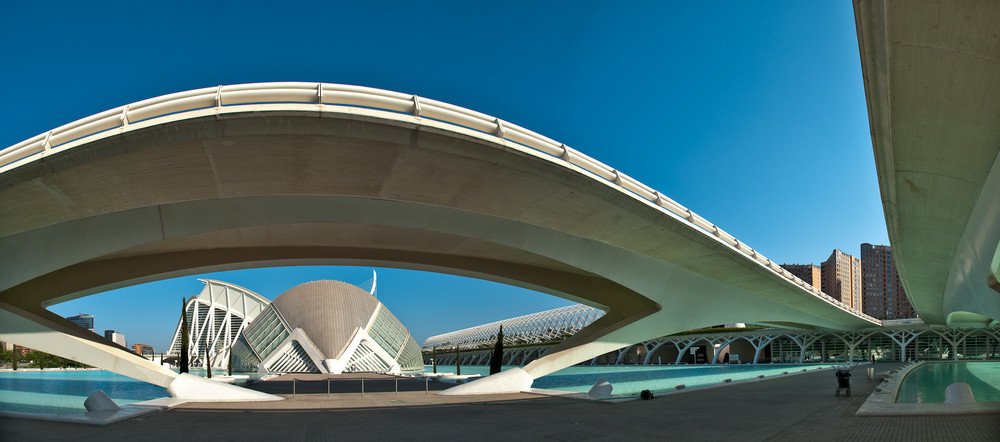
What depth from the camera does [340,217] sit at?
16.7 m

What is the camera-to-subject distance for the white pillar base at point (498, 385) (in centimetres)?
1786

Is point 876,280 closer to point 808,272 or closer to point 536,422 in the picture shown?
point 808,272

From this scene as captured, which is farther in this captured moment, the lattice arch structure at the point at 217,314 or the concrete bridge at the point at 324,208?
the lattice arch structure at the point at 217,314

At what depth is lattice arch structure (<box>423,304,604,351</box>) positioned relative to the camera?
97125 mm

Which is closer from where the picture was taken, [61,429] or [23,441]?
[23,441]

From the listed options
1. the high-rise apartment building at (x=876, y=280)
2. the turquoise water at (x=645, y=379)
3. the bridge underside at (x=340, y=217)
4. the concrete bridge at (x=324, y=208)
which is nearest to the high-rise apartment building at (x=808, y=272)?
the high-rise apartment building at (x=876, y=280)

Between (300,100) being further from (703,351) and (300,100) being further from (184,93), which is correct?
(703,351)

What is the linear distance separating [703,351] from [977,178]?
6969 cm

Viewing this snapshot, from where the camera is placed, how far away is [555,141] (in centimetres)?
1567

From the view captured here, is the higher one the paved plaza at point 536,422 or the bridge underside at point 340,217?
the bridge underside at point 340,217

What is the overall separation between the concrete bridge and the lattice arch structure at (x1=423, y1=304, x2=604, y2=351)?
6826 centimetres

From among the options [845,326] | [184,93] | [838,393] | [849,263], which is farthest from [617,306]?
[849,263]

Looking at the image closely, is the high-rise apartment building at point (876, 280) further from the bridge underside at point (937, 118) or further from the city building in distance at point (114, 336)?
the city building in distance at point (114, 336)

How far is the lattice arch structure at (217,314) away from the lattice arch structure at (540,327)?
130 feet
